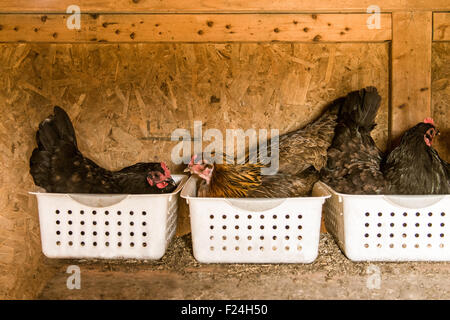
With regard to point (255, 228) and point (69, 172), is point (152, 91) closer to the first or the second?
point (69, 172)

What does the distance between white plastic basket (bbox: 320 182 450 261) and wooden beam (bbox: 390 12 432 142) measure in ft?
2.07

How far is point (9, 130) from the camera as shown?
76.4 inches

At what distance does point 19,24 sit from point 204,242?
1577mm

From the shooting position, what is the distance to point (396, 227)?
1.47 metres

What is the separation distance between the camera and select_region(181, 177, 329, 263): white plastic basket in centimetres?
146

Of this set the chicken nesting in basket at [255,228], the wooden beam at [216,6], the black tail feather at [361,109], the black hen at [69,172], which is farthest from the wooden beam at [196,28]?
the chicken nesting in basket at [255,228]

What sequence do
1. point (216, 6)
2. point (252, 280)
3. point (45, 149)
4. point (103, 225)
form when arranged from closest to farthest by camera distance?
point (252, 280)
point (103, 225)
point (45, 149)
point (216, 6)

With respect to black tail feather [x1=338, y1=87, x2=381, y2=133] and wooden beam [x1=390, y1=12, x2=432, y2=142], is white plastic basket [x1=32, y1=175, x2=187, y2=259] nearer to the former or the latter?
black tail feather [x1=338, y1=87, x2=381, y2=133]

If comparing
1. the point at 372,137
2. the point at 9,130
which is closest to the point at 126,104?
the point at 9,130

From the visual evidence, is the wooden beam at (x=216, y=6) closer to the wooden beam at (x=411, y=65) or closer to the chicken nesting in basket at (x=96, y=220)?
the wooden beam at (x=411, y=65)

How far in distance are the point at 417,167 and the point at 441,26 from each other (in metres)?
0.86

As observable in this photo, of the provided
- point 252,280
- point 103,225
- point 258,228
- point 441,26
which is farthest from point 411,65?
point 103,225
